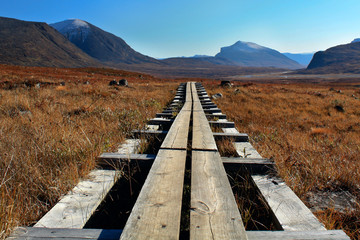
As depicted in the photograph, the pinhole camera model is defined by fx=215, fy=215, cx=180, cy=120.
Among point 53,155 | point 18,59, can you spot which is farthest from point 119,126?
point 18,59

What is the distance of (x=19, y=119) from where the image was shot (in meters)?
3.79

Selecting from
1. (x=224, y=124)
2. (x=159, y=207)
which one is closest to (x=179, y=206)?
(x=159, y=207)

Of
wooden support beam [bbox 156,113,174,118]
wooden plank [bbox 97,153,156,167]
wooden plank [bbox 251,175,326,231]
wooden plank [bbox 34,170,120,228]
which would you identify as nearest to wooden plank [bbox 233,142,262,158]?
wooden plank [bbox 251,175,326,231]

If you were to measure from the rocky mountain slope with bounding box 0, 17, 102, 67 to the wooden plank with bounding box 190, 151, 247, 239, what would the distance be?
146m

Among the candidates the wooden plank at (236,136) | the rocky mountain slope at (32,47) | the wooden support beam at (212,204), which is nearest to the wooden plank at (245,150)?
the wooden plank at (236,136)

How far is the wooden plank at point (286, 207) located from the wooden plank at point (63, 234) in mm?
996

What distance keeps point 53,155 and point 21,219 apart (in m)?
0.82

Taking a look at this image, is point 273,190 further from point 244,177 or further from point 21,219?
point 21,219

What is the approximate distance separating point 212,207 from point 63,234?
779mm

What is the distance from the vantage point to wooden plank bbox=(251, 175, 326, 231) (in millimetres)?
1275

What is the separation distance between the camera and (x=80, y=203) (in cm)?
145

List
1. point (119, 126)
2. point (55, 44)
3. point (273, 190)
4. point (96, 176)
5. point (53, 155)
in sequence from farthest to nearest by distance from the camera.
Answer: point (55, 44) → point (119, 126) → point (53, 155) → point (96, 176) → point (273, 190)

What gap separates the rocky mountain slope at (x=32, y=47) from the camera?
4936 inches

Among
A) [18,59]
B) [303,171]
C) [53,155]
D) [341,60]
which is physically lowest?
[303,171]
